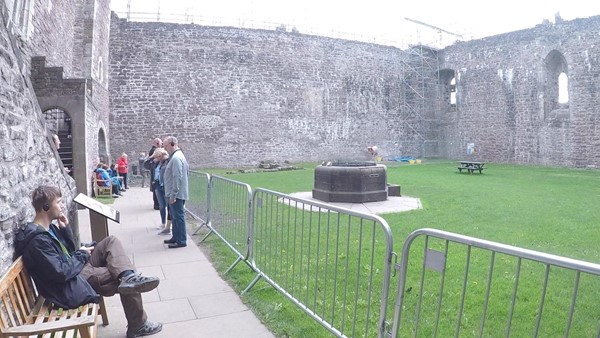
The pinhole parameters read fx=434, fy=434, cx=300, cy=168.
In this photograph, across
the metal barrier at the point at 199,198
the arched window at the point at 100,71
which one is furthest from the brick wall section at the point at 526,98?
the arched window at the point at 100,71

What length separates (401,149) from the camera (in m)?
28.9

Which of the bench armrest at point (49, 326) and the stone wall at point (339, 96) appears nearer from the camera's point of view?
the bench armrest at point (49, 326)

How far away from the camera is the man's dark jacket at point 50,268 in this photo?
9.40ft

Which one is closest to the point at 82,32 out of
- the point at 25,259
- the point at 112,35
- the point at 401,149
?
the point at 112,35

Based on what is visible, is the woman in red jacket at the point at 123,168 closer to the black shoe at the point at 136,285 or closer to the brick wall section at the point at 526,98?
the black shoe at the point at 136,285

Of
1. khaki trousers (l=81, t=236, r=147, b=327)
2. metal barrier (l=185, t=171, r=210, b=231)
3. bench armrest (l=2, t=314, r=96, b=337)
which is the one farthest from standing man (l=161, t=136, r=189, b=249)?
bench armrest (l=2, t=314, r=96, b=337)

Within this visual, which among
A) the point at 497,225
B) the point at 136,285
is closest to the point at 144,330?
the point at 136,285

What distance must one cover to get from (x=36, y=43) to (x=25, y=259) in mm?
10454

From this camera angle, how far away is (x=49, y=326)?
8.20 feet

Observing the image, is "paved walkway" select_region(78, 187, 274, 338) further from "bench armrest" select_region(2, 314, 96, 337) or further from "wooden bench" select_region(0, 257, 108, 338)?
Result: "bench armrest" select_region(2, 314, 96, 337)

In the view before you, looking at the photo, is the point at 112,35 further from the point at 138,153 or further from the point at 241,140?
the point at 241,140

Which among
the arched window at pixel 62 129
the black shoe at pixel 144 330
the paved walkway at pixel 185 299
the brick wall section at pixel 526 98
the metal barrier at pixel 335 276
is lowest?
the paved walkway at pixel 185 299

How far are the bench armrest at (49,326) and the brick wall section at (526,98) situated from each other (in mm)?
23703

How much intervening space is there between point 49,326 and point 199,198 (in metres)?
5.72
